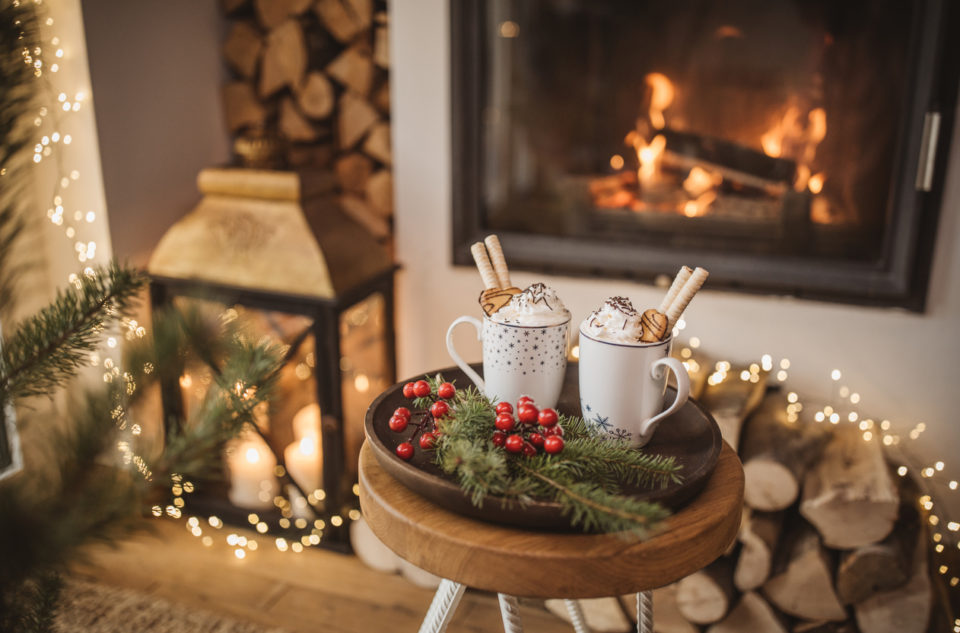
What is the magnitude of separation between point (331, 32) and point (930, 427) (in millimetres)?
1610

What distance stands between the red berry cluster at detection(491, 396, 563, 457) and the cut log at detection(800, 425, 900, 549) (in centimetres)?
71

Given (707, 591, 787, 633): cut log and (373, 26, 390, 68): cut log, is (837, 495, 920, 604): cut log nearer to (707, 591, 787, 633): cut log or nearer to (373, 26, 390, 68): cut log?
(707, 591, 787, 633): cut log

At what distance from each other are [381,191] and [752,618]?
4.16 ft

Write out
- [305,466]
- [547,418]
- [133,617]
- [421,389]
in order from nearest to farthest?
[547,418] → [421,389] → [133,617] → [305,466]

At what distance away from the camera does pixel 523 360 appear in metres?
0.85

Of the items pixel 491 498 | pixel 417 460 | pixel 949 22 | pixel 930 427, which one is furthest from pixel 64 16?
pixel 930 427

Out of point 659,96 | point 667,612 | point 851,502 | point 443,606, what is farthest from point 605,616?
point 659,96

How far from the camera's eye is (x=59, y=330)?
0.49 m

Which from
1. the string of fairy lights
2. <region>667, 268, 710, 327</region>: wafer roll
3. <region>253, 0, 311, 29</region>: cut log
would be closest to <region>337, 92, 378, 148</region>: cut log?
<region>253, 0, 311, 29</region>: cut log

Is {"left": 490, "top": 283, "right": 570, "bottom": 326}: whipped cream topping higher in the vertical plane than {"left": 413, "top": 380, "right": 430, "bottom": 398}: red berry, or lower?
higher

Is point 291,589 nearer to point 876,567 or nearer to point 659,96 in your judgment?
point 876,567

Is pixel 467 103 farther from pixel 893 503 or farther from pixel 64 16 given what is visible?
pixel 893 503

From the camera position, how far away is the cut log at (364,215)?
1911 mm

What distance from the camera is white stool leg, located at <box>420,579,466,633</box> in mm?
867
